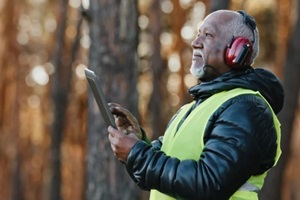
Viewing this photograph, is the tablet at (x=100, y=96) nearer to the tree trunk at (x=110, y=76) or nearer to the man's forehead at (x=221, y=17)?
the man's forehead at (x=221, y=17)

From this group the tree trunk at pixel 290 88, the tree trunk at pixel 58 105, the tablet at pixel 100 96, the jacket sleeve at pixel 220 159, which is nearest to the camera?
the jacket sleeve at pixel 220 159

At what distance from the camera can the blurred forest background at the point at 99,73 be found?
8844 millimetres

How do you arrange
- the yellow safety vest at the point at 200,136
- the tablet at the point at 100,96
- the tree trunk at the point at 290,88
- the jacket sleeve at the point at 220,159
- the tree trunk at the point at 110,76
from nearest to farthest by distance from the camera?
the jacket sleeve at the point at 220,159, the yellow safety vest at the point at 200,136, the tablet at the point at 100,96, the tree trunk at the point at 110,76, the tree trunk at the point at 290,88

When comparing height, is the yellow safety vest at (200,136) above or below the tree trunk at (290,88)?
above

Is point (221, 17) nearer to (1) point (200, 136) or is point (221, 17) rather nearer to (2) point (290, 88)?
(1) point (200, 136)

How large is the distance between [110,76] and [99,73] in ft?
0.38

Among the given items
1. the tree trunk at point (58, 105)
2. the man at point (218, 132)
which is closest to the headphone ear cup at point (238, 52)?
the man at point (218, 132)

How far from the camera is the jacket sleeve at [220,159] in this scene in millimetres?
3631

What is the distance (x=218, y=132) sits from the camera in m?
3.69

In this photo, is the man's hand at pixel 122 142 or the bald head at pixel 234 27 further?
the bald head at pixel 234 27

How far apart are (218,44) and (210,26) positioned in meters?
0.10

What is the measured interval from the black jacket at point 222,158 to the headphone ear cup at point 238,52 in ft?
0.38

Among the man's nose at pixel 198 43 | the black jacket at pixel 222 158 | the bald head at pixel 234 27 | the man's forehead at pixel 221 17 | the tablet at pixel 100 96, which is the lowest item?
the black jacket at pixel 222 158

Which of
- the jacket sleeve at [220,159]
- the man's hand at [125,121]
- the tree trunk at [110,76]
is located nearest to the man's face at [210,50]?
the jacket sleeve at [220,159]
